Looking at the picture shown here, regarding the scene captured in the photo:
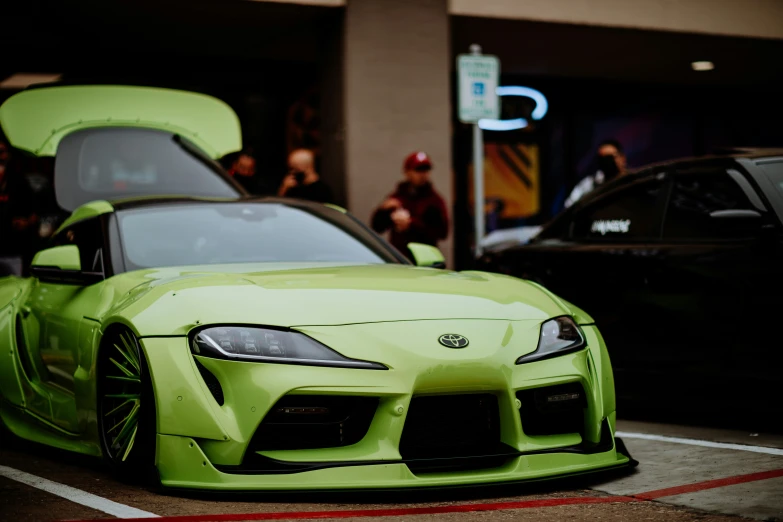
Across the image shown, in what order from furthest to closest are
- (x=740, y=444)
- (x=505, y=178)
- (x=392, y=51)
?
(x=505, y=178) < (x=392, y=51) < (x=740, y=444)

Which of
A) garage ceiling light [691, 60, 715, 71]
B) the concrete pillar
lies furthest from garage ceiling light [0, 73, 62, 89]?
garage ceiling light [691, 60, 715, 71]

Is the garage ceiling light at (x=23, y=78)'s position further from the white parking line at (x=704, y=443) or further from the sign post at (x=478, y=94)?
the white parking line at (x=704, y=443)

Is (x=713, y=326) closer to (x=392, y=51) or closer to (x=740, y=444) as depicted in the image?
(x=740, y=444)

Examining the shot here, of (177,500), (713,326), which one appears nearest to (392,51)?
(713,326)

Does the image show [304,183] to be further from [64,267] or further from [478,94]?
[64,267]

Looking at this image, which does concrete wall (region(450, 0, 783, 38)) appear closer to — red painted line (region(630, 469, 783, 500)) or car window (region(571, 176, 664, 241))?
car window (region(571, 176, 664, 241))

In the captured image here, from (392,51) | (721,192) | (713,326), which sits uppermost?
(392,51)

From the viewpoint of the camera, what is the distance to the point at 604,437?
16.9 ft

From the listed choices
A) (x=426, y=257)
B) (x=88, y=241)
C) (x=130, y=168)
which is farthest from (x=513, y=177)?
(x=88, y=241)

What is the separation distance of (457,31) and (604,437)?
928 centimetres

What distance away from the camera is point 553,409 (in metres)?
4.92

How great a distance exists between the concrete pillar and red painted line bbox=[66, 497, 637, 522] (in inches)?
314

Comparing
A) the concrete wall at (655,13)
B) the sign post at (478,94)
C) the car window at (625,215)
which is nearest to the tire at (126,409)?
the car window at (625,215)

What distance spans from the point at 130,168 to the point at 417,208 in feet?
9.33
